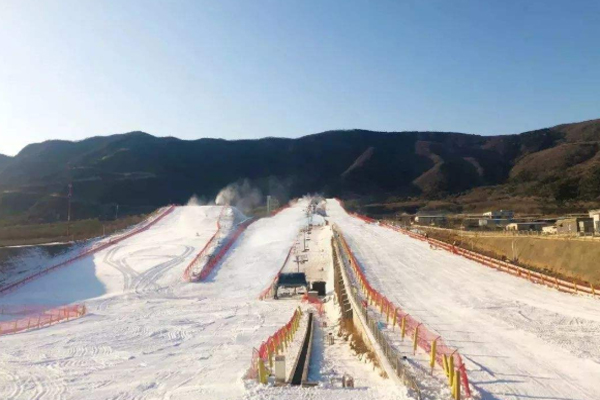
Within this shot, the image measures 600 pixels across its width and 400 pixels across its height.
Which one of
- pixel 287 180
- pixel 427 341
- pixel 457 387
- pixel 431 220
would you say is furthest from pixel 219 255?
pixel 287 180

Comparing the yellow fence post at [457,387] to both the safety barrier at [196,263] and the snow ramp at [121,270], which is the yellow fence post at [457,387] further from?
the safety barrier at [196,263]

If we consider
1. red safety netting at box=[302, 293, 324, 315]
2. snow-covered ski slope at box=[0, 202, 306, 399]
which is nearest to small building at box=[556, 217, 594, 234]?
red safety netting at box=[302, 293, 324, 315]

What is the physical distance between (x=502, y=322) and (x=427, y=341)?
15.6 ft

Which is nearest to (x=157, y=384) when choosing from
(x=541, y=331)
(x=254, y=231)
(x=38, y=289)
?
(x=541, y=331)

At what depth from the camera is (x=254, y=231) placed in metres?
57.6

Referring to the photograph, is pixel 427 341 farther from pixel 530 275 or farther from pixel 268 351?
pixel 530 275

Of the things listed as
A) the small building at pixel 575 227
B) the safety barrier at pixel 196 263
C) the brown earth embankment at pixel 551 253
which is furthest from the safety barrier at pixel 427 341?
the small building at pixel 575 227

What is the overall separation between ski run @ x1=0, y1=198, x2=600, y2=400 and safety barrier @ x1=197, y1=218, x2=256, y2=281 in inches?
24.5

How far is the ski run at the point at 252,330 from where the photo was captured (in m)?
10.9

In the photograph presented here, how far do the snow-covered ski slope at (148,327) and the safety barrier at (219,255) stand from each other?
619 millimetres

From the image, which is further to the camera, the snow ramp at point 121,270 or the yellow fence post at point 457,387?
the snow ramp at point 121,270

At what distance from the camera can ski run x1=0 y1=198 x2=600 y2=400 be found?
35.9 feet

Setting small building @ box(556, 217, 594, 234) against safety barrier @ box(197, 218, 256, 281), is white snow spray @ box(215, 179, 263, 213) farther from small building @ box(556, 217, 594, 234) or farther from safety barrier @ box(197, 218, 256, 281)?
small building @ box(556, 217, 594, 234)

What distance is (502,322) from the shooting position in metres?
16.9
